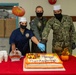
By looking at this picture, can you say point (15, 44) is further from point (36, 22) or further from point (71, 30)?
point (71, 30)

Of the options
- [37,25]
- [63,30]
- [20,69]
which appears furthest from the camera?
[37,25]

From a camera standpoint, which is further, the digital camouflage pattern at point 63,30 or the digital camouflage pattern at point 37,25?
the digital camouflage pattern at point 37,25

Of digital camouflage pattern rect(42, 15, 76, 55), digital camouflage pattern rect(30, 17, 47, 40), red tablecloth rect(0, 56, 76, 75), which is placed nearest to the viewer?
red tablecloth rect(0, 56, 76, 75)

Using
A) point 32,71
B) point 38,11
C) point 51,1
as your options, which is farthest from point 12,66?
point 51,1

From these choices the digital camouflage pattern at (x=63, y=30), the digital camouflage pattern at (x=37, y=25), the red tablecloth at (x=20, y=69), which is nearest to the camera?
the red tablecloth at (x=20, y=69)

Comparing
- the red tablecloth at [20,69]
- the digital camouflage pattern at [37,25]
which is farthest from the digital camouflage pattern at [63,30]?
the red tablecloth at [20,69]

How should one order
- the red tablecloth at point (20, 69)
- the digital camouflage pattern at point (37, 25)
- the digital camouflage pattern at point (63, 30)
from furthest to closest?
the digital camouflage pattern at point (37, 25) → the digital camouflage pattern at point (63, 30) → the red tablecloth at point (20, 69)

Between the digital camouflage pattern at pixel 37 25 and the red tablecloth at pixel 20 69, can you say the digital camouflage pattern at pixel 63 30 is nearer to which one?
the digital camouflage pattern at pixel 37 25

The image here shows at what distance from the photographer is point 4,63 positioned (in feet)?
7.09

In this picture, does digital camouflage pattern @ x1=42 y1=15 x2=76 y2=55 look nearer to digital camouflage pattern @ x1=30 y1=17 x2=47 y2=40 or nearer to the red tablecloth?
digital camouflage pattern @ x1=30 y1=17 x2=47 y2=40

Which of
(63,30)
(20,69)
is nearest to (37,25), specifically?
(63,30)

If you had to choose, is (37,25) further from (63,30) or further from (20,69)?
(20,69)

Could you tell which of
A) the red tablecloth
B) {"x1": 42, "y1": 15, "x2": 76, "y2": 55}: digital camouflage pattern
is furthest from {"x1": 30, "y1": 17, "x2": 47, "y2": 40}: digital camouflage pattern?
the red tablecloth

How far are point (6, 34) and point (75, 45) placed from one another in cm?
211
